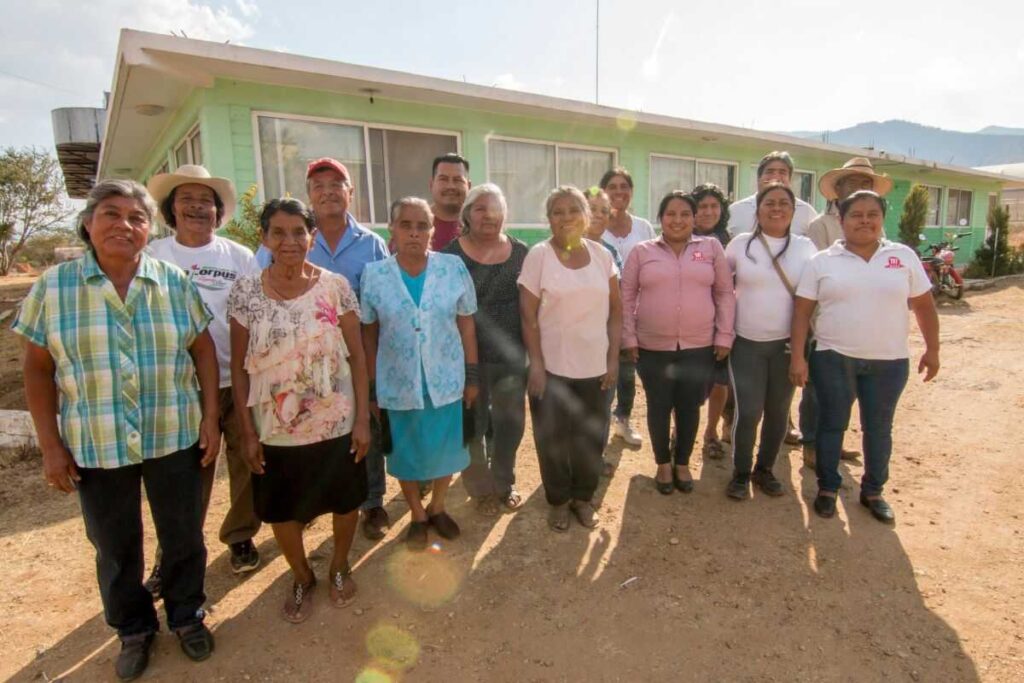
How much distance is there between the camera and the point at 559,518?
126 inches

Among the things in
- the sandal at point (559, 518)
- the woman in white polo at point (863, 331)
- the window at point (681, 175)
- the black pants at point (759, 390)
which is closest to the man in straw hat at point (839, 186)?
the woman in white polo at point (863, 331)

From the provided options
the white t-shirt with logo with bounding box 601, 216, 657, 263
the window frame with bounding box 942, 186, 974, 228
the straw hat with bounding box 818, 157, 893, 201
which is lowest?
the white t-shirt with logo with bounding box 601, 216, 657, 263

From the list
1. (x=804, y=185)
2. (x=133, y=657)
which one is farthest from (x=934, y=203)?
(x=133, y=657)

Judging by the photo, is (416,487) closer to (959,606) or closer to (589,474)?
(589,474)

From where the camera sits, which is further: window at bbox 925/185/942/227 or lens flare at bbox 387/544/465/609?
window at bbox 925/185/942/227

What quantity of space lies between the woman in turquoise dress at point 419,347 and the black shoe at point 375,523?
26 cm

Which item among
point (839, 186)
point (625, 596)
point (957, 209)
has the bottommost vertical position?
point (625, 596)

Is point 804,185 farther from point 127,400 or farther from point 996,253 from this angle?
point 127,400

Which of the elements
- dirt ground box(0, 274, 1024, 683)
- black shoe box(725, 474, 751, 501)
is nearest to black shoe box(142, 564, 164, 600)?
dirt ground box(0, 274, 1024, 683)

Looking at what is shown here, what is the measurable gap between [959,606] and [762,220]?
6.92 feet

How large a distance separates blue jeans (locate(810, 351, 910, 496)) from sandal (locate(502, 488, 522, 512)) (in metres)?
1.78

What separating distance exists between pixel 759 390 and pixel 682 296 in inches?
29.3

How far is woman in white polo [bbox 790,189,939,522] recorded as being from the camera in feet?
9.77

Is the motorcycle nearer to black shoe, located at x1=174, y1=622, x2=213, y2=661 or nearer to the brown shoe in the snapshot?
the brown shoe
